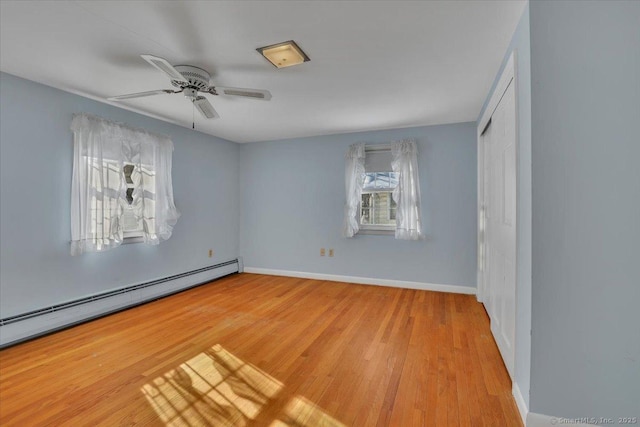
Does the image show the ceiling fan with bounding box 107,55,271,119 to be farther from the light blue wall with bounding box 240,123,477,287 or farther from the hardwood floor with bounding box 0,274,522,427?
the light blue wall with bounding box 240,123,477,287

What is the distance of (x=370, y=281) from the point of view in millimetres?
4312

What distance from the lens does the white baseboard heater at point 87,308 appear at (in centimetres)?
247

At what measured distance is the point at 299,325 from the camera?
287cm

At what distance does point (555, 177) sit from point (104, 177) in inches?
155

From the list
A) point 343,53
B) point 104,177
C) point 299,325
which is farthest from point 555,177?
point 104,177

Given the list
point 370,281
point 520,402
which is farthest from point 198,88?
point 370,281

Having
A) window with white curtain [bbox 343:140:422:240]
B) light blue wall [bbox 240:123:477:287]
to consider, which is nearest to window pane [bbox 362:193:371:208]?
window with white curtain [bbox 343:140:422:240]

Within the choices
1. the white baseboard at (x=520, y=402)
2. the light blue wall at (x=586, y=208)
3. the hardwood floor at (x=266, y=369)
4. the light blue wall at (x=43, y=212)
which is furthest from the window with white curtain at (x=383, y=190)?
the light blue wall at (x=43, y=212)

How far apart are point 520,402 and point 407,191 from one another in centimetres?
274

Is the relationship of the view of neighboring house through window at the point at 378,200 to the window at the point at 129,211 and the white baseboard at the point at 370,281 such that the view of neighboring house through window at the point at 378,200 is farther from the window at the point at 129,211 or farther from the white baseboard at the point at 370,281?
the window at the point at 129,211

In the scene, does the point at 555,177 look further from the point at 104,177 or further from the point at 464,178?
the point at 104,177

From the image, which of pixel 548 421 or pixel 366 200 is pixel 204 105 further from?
pixel 548 421

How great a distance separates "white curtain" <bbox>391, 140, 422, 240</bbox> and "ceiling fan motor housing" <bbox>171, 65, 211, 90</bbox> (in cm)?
Result: 267

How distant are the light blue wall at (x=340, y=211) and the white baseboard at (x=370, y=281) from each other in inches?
2.4
